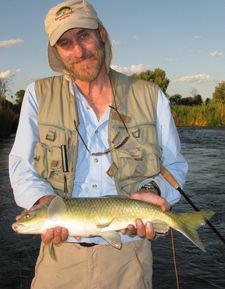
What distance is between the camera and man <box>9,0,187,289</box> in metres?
3.36

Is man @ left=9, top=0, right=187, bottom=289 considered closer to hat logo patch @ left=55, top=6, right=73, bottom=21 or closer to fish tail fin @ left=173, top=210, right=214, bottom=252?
hat logo patch @ left=55, top=6, right=73, bottom=21

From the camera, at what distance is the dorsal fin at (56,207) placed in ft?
10.1

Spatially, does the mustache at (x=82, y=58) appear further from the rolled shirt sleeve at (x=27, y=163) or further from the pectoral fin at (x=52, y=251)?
the pectoral fin at (x=52, y=251)

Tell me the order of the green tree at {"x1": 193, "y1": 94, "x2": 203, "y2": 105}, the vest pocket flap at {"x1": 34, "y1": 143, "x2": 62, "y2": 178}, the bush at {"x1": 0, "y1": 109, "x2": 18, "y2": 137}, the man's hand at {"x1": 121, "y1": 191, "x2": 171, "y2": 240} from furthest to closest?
the green tree at {"x1": 193, "y1": 94, "x2": 203, "y2": 105} → the bush at {"x1": 0, "y1": 109, "x2": 18, "y2": 137} → the vest pocket flap at {"x1": 34, "y1": 143, "x2": 62, "y2": 178} → the man's hand at {"x1": 121, "y1": 191, "x2": 171, "y2": 240}

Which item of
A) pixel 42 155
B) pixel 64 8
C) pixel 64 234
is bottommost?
pixel 64 234

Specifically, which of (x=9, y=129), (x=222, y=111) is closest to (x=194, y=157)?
(x=9, y=129)

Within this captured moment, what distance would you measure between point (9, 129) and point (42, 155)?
29.5m

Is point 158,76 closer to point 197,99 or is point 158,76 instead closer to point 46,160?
point 197,99

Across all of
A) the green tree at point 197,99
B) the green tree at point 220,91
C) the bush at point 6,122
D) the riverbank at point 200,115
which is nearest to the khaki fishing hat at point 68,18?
the bush at point 6,122

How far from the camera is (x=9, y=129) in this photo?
32.2m

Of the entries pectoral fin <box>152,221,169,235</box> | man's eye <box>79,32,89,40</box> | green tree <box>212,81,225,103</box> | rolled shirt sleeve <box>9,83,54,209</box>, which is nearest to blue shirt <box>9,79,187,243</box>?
rolled shirt sleeve <box>9,83,54,209</box>

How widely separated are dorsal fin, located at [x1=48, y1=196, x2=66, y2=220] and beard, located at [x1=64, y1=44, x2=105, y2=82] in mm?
1010

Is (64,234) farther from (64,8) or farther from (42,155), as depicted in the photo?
(64,8)

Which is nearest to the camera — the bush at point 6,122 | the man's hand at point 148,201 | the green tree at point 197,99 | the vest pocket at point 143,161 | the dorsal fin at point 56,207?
the dorsal fin at point 56,207
